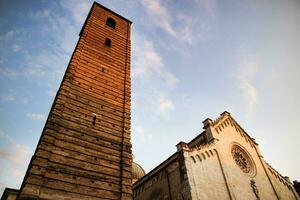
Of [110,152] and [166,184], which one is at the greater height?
[166,184]

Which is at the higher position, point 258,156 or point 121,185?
point 258,156

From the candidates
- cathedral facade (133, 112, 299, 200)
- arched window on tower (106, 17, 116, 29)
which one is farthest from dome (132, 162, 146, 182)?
arched window on tower (106, 17, 116, 29)

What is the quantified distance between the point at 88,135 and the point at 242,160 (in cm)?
1764

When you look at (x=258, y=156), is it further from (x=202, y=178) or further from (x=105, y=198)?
(x=105, y=198)

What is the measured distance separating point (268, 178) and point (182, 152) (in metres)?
12.6

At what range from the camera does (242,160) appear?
2192 cm

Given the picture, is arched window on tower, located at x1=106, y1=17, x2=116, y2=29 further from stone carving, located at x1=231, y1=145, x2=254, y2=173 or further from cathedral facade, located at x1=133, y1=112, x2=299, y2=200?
stone carving, located at x1=231, y1=145, x2=254, y2=173

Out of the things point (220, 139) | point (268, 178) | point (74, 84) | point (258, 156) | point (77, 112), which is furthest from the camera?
point (258, 156)

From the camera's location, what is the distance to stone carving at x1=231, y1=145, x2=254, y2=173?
21.1 metres

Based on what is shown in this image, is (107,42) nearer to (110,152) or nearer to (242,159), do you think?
(110,152)

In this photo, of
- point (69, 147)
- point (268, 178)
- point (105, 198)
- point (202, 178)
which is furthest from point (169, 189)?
point (268, 178)

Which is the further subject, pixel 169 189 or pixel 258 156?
pixel 258 156

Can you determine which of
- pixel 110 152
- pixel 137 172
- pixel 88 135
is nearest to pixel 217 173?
pixel 110 152

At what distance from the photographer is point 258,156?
80.0ft
